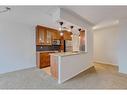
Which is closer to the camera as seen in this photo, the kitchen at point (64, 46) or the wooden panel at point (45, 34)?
the kitchen at point (64, 46)

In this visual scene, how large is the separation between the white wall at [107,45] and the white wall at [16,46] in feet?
14.0

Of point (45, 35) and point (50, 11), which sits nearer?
point (50, 11)

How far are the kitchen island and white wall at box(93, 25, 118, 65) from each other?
241cm

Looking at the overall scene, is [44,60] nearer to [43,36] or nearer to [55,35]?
[43,36]

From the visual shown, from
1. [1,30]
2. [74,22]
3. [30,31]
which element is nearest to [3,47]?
[1,30]

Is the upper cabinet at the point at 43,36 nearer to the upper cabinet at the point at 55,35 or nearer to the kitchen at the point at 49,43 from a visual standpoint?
the kitchen at the point at 49,43

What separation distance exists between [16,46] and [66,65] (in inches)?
105

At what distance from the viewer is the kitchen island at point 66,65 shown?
11.4 ft

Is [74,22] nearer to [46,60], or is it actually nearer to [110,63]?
[46,60]

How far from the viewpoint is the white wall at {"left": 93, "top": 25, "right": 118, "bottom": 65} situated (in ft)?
21.0

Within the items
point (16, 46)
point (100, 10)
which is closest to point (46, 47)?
point (16, 46)

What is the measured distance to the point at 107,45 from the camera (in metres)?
6.84

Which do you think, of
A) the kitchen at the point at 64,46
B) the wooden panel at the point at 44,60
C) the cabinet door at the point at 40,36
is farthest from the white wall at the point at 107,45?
the cabinet door at the point at 40,36

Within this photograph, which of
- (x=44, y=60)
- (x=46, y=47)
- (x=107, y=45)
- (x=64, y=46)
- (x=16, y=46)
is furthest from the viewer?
(x=64, y=46)
